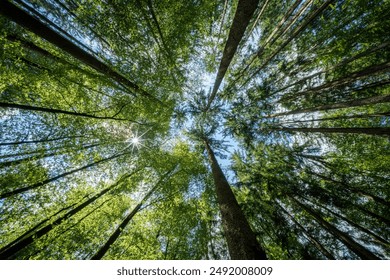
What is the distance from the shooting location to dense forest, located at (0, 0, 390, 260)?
18.5 ft

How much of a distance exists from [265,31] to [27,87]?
9661mm

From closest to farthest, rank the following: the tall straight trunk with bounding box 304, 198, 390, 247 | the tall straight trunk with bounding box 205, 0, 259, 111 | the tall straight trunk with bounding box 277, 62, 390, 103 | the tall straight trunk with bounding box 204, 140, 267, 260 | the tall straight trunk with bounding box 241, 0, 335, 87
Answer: the tall straight trunk with bounding box 204, 140, 267, 260
the tall straight trunk with bounding box 205, 0, 259, 111
the tall straight trunk with bounding box 277, 62, 390, 103
the tall straight trunk with bounding box 241, 0, 335, 87
the tall straight trunk with bounding box 304, 198, 390, 247

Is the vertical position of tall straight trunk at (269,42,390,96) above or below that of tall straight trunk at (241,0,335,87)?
below

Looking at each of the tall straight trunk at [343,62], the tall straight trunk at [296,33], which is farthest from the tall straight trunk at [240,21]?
the tall straight trunk at [343,62]

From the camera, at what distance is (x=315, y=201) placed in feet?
28.5

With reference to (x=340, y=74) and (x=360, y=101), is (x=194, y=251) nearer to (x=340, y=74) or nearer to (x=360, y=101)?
(x=360, y=101)

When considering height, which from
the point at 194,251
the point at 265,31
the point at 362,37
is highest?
the point at 265,31

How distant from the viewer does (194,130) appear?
11562mm

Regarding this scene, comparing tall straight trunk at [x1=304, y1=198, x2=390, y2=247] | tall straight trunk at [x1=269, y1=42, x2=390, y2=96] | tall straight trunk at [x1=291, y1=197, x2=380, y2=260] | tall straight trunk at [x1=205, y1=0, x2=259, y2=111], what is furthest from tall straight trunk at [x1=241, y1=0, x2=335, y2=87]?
tall straight trunk at [x1=304, y1=198, x2=390, y2=247]

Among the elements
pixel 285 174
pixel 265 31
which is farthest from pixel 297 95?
pixel 285 174

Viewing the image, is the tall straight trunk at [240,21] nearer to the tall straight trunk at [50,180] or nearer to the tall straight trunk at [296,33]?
the tall straight trunk at [296,33]

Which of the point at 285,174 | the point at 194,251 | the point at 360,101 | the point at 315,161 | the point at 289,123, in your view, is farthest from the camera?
the point at 315,161

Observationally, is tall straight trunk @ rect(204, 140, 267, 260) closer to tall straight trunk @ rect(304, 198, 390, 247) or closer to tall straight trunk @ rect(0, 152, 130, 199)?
tall straight trunk @ rect(304, 198, 390, 247)

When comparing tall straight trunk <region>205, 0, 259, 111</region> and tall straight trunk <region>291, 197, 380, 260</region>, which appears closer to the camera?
tall straight trunk <region>205, 0, 259, 111</region>
